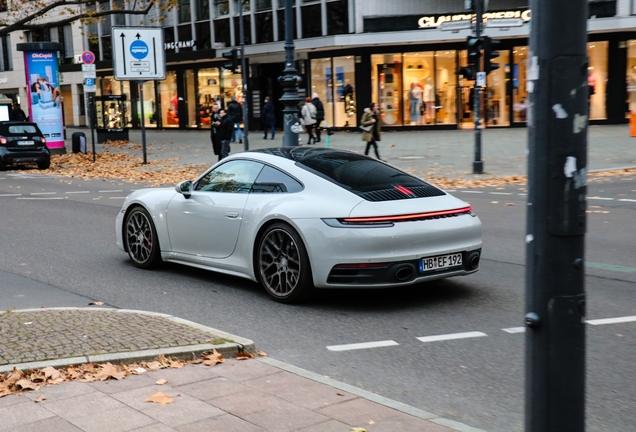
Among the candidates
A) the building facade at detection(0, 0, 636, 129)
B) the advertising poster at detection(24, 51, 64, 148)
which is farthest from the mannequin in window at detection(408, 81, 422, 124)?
the advertising poster at detection(24, 51, 64, 148)

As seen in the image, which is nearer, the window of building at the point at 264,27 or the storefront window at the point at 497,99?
the storefront window at the point at 497,99

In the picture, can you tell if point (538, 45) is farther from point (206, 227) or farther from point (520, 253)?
point (520, 253)

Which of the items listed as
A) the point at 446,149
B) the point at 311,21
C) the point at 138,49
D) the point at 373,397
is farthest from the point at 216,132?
the point at 373,397

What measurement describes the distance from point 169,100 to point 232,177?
39.4 m

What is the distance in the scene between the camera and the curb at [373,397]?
3841 millimetres

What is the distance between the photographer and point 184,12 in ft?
141

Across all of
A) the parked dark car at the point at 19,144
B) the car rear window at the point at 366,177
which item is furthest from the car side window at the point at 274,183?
the parked dark car at the point at 19,144

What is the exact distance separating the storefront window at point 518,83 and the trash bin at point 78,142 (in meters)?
19.0

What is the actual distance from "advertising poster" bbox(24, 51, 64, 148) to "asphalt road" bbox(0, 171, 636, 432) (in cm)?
1990

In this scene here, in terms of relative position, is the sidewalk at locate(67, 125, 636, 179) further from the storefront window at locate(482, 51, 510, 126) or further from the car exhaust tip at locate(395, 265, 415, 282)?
the car exhaust tip at locate(395, 265, 415, 282)

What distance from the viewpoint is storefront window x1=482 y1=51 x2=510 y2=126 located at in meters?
34.8

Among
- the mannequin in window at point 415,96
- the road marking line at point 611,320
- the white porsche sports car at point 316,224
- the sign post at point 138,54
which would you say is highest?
the sign post at point 138,54

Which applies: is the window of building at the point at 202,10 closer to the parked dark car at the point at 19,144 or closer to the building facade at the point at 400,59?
the building facade at the point at 400,59

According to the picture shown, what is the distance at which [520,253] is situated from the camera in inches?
356
